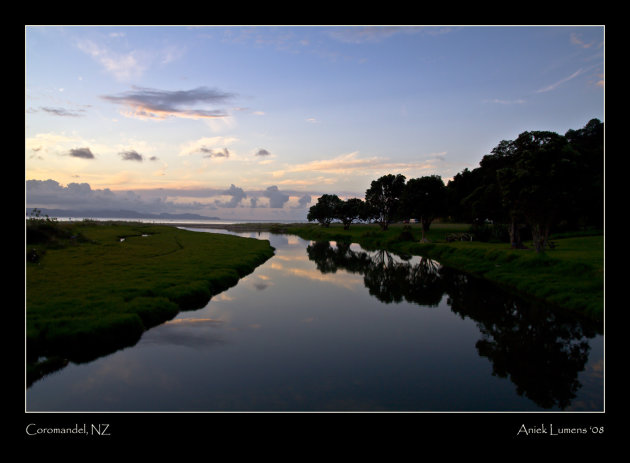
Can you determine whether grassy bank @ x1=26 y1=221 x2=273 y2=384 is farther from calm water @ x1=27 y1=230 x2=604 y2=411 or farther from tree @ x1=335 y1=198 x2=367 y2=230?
tree @ x1=335 y1=198 x2=367 y2=230

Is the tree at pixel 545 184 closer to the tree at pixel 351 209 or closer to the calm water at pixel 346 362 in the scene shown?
the calm water at pixel 346 362

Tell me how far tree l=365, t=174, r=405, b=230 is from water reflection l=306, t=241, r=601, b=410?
236ft

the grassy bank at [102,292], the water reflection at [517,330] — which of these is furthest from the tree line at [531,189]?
the grassy bank at [102,292]

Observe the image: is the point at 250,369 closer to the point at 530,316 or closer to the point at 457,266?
the point at 530,316

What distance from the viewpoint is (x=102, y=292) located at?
24.2 metres

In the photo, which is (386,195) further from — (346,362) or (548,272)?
(346,362)

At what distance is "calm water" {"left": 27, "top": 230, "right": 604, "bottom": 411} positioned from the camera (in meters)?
13.5

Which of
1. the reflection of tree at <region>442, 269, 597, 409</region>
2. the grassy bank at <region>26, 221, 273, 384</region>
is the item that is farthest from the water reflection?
the grassy bank at <region>26, 221, 273, 384</region>

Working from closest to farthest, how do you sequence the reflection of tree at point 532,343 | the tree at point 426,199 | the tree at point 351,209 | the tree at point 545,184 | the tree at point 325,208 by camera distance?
1. the reflection of tree at point 532,343
2. the tree at point 545,184
3. the tree at point 426,199
4. the tree at point 351,209
5. the tree at point 325,208

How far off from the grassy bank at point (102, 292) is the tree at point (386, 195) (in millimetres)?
76415

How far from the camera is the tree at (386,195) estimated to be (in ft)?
372

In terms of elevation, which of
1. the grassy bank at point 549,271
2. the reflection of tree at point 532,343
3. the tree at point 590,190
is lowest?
the reflection of tree at point 532,343
